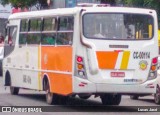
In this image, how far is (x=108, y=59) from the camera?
2081 cm

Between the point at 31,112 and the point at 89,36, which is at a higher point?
the point at 89,36

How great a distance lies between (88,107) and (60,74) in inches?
57.1

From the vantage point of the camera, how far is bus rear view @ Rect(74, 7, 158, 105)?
20.7m

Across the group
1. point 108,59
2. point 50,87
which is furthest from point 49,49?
point 108,59

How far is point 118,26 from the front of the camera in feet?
69.5

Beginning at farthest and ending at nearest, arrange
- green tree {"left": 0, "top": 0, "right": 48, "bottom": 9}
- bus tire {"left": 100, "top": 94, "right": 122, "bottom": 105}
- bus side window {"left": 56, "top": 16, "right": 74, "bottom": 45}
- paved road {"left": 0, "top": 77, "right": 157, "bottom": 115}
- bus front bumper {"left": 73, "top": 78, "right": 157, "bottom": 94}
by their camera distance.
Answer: green tree {"left": 0, "top": 0, "right": 48, "bottom": 9}
bus tire {"left": 100, "top": 94, "right": 122, "bottom": 105}
paved road {"left": 0, "top": 77, "right": 157, "bottom": 115}
bus side window {"left": 56, "top": 16, "right": 74, "bottom": 45}
bus front bumper {"left": 73, "top": 78, "right": 157, "bottom": 94}

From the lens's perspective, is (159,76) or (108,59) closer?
(108,59)

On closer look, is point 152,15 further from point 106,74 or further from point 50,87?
point 50,87

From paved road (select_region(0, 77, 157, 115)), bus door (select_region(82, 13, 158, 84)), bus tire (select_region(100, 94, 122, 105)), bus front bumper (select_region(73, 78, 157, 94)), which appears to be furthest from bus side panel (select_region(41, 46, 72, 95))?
bus tire (select_region(100, 94, 122, 105))

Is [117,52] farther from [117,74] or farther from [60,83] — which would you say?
[60,83]

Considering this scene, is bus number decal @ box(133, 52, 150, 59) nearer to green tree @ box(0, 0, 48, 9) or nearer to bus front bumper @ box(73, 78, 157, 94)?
bus front bumper @ box(73, 78, 157, 94)

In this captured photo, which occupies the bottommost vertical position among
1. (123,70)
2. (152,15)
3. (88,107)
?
(88,107)

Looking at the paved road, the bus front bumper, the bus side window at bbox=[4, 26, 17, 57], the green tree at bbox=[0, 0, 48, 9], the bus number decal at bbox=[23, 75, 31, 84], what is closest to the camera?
the bus front bumper

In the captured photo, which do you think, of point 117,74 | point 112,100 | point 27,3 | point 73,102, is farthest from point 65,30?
point 27,3
